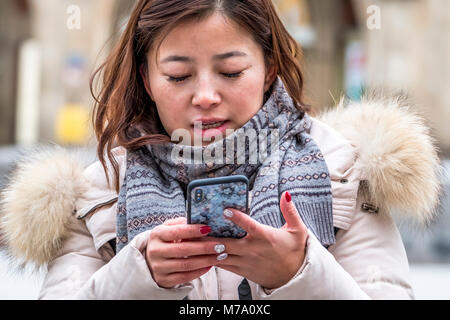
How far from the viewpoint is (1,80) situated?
40.0ft

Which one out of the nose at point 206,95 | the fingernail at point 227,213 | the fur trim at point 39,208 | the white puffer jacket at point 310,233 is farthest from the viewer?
the fur trim at point 39,208

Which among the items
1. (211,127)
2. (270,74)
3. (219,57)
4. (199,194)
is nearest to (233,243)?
(199,194)

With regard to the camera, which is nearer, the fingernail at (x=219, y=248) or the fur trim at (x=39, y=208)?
the fingernail at (x=219, y=248)

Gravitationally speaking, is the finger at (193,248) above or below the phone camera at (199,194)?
below

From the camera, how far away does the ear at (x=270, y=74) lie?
6.51ft

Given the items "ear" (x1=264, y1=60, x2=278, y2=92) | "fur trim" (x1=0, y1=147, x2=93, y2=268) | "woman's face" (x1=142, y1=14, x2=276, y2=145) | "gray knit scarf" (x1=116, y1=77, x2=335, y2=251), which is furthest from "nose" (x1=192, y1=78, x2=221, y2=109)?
"fur trim" (x1=0, y1=147, x2=93, y2=268)

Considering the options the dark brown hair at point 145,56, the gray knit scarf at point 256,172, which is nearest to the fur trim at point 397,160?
the gray knit scarf at point 256,172

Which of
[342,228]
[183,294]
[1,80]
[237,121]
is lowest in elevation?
[183,294]

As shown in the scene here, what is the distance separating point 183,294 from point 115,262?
0.60 ft

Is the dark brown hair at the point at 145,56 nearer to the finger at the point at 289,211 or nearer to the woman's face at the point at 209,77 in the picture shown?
the woman's face at the point at 209,77

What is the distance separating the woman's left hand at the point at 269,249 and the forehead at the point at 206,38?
493 millimetres

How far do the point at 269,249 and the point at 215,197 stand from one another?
0.59 ft

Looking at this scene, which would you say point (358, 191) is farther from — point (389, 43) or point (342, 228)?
point (389, 43)

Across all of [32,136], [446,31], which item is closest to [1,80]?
[32,136]
